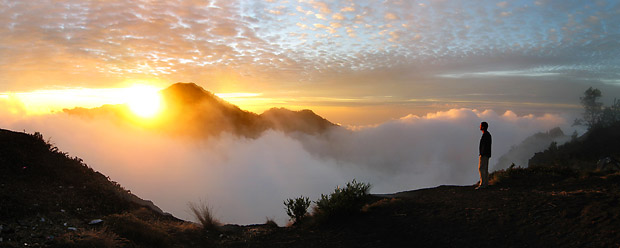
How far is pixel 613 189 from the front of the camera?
28.0 ft

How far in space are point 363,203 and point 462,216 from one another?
312cm

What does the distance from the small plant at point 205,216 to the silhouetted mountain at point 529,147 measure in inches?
4137

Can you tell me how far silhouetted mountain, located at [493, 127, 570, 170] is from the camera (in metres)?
99.6

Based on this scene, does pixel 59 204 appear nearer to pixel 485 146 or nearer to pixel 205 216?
pixel 205 216

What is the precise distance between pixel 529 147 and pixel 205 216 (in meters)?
125

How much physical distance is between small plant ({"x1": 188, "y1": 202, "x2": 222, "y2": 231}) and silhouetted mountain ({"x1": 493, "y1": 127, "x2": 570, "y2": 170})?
345ft

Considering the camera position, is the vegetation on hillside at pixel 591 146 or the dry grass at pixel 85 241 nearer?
the dry grass at pixel 85 241

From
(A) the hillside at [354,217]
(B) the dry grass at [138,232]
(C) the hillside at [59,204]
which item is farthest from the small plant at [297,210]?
(B) the dry grass at [138,232]

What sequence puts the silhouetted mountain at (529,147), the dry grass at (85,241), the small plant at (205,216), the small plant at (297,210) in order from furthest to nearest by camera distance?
the silhouetted mountain at (529,147) < the small plant at (297,210) < the small plant at (205,216) < the dry grass at (85,241)

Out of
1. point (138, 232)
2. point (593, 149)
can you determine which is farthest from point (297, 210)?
point (593, 149)

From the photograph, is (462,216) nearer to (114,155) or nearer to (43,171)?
(43,171)

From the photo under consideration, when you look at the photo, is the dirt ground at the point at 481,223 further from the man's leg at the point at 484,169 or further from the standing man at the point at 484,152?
the standing man at the point at 484,152

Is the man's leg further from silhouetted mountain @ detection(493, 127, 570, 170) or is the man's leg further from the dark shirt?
silhouetted mountain @ detection(493, 127, 570, 170)

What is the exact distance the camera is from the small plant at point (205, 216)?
9.78 m
